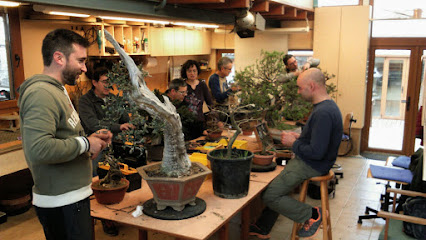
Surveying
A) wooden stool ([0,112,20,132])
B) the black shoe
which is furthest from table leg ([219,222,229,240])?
wooden stool ([0,112,20,132])

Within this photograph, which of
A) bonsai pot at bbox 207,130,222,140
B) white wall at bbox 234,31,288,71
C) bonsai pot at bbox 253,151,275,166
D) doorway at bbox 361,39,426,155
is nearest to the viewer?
bonsai pot at bbox 253,151,275,166

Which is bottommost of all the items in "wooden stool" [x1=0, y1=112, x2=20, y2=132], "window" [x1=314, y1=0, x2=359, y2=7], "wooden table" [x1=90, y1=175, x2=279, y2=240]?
"wooden table" [x1=90, y1=175, x2=279, y2=240]

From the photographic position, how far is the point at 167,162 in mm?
2822

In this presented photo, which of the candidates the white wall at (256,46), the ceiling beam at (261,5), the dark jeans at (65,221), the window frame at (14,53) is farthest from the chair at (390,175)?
the window frame at (14,53)

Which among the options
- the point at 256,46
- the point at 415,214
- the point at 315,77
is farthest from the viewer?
the point at 256,46

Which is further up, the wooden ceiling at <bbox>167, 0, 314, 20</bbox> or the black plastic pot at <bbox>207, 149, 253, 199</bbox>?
the wooden ceiling at <bbox>167, 0, 314, 20</bbox>

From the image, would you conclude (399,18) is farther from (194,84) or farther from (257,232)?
(257,232)

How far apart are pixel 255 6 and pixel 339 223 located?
3027 millimetres

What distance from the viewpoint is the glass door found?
7.17 m

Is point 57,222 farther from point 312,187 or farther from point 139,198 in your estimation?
point 312,187

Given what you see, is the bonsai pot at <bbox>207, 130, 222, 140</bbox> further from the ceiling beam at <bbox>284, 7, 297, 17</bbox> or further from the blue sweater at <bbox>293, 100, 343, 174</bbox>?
the ceiling beam at <bbox>284, 7, 297, 17</bbox>

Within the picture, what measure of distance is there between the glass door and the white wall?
1806 mm

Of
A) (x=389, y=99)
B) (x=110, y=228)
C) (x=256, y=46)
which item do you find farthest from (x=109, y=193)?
(x=389, y=99)

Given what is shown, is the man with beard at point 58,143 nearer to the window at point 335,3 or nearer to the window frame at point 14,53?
the window frame at point 14,53
